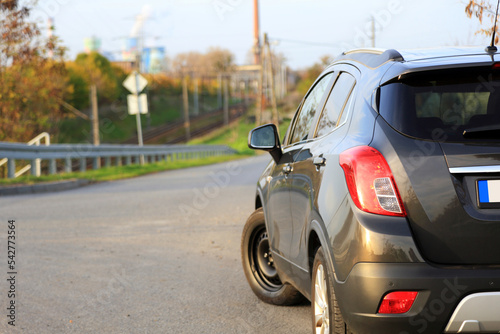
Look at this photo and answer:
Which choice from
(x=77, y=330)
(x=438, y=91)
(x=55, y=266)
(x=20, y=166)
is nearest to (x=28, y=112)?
(x=20, y=166)

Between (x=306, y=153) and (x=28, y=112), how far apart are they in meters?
26.2

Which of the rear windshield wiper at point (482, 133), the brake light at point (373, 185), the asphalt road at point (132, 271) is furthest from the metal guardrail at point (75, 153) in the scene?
the rear windshield wiper at point (482, 133)

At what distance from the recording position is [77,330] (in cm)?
471

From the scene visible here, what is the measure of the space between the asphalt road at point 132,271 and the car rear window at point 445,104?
1.92m

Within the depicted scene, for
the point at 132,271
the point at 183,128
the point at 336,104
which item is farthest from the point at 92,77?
the point at 336,104

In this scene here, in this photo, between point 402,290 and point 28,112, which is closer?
point 402,290

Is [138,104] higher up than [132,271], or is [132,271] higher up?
[132,271]

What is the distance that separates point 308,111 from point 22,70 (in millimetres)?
24649

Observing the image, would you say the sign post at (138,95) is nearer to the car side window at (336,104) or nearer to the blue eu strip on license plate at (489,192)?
the car side window at (336,104)

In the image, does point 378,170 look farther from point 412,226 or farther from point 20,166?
point 20,166

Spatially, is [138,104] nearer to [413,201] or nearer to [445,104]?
[445,104]

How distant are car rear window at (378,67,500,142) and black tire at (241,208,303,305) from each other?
2.31m

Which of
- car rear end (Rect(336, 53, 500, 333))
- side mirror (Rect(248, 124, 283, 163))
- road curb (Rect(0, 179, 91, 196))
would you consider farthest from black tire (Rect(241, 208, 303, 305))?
road curb (Rect(0, 179, 91, 196))

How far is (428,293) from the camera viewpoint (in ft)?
9.78
